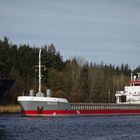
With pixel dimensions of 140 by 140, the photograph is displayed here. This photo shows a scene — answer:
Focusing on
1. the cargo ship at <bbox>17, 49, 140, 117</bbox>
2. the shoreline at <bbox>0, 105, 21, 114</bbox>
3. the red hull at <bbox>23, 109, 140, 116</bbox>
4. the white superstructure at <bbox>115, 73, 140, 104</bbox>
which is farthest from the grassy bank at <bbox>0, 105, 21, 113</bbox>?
the white superstructure at <bbox>115, 73, 140, 104</bbox>

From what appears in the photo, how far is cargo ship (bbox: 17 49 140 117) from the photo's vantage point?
7751 centimetres

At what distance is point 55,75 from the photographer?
131625 mm

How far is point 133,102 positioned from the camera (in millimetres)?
102875

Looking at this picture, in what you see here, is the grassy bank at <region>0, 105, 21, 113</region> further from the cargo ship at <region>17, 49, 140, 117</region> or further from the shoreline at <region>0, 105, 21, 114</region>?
the cargo ship at <region>17, 49, 140, 117</region>

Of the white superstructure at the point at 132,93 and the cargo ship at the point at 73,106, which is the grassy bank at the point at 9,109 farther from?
the white superstructure at the point at 132,93

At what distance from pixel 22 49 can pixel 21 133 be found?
290 feet

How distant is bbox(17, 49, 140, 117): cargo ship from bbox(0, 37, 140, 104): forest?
24.7 m

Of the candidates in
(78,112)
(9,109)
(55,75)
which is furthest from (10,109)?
(55,75)

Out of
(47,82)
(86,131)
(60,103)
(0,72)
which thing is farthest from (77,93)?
(86,131)

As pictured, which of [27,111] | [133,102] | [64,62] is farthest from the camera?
[64,62]

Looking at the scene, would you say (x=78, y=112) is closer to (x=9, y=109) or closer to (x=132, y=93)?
(x=9, y=109)

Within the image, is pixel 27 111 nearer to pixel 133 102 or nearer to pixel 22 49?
pixel 133 102

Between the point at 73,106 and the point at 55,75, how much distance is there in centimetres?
4744

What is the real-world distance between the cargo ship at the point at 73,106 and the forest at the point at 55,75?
24.7 meters
